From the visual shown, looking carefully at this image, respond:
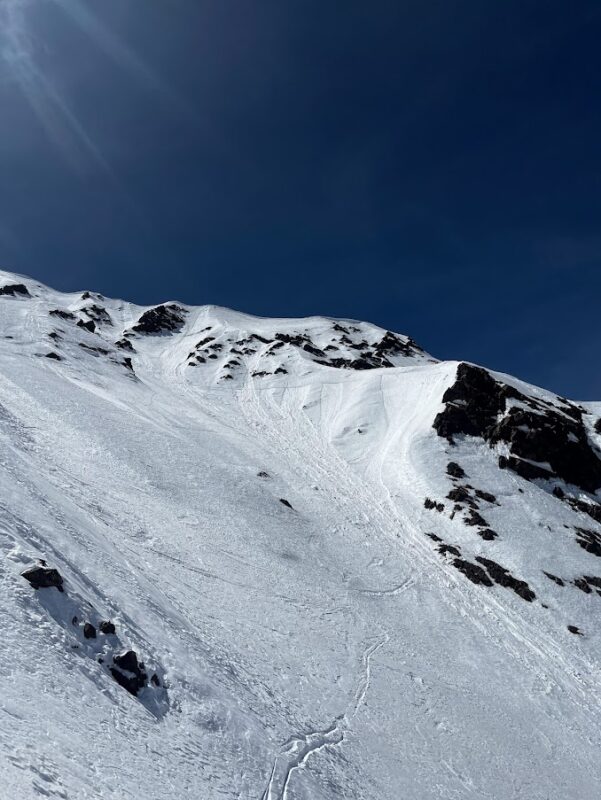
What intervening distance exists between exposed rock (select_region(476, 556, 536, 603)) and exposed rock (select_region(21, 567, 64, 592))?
25576mm

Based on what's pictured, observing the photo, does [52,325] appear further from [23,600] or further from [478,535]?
[23,600]

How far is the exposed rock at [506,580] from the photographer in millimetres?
29500

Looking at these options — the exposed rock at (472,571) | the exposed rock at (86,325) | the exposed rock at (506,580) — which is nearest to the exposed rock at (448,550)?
the exposed rock at (472,571)

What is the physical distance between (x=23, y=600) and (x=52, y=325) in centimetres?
6541

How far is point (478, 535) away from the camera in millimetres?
35062

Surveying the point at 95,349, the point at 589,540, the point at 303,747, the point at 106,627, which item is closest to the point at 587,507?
the point at 589,540

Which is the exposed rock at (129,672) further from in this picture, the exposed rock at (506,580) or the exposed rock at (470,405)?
the exposed rock at (470,405)

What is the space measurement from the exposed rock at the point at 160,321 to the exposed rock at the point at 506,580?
313 feet

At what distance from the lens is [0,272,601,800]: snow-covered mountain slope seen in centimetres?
1183

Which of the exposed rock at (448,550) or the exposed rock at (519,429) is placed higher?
the exposed rock at (519,429)

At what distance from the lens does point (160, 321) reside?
389 feet

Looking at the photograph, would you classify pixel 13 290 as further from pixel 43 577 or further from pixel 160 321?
pixel 43 577

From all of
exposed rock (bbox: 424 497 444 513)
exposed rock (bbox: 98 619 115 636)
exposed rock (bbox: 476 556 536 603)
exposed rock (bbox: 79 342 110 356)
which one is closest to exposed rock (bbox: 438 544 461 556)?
exposed rock (bbox: 476 556 536 603)

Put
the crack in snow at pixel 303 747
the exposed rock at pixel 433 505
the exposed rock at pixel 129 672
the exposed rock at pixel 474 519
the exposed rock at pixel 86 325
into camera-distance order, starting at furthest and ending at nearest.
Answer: the exposed rock at pixel 86 325
the exposed rock at pixel 433 505
the exposed rock at pixel 474 519
the exposed rock at pixel 129 672
the crack in snow at pixel 303 747
